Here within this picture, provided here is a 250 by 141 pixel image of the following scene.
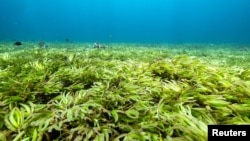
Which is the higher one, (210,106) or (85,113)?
(210,106)

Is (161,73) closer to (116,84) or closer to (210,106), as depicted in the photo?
(116,84)

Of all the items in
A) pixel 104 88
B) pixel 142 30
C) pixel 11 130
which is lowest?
pixel 11 130

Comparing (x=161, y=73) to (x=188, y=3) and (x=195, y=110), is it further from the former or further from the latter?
(x=188, y=3)

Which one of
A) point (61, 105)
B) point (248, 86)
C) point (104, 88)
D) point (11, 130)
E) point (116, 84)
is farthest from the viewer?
point (116, 84)

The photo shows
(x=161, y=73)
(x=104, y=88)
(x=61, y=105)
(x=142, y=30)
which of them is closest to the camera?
(x=61, y=105)

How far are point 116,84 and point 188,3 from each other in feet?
667

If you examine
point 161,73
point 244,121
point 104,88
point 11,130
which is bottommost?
point 11,130

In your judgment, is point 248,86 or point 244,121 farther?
point 248,86

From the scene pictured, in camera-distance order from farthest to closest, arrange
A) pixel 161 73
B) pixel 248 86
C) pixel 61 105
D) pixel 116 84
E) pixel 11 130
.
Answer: pixel 161 73 → pixel 116 84 → pixel 248 86 → pixel 61 105 → pixel 11 130

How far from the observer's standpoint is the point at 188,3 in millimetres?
194500

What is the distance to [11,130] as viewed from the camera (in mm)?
1971

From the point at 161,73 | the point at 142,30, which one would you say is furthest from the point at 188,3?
the point at 161,73

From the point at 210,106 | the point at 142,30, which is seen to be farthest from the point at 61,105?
the point at 142,30

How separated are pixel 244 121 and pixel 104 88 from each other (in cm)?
140
